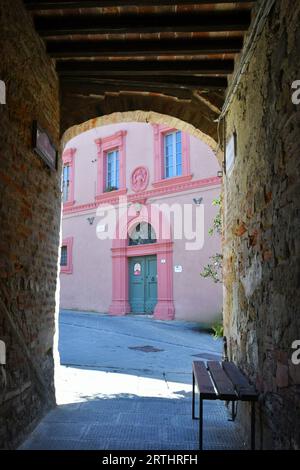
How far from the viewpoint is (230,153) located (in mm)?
4395

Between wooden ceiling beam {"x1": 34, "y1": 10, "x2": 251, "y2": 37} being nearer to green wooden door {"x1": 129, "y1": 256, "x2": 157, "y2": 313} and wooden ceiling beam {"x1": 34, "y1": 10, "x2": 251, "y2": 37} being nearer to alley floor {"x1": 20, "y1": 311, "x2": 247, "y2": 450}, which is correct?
alley floor {"x1": 20, "y1": 311, "x2": 247, "y2": 450}

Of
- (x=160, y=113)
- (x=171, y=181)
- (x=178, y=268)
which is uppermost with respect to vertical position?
(x=171, y=181)

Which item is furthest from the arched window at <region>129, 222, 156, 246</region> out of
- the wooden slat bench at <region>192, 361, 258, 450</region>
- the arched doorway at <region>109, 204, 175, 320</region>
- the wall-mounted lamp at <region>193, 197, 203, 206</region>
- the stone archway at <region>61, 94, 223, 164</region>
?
the wooden slat bench at <region>192, 361, 258, 450</region>

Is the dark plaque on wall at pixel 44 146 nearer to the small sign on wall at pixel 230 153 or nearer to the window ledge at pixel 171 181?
the small sign on wall at pixel 230 153

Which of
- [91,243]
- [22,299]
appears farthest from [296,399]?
[91,243]

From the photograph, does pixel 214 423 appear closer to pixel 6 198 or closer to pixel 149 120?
pixel 6 198

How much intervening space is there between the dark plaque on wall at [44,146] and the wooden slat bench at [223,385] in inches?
95.4

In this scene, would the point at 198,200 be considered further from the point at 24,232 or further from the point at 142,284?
the point at 24,232

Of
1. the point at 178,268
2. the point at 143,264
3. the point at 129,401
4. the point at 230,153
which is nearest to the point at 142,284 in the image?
the point at 143,264

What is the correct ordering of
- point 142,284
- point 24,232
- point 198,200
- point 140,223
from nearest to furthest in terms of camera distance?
1. point 24,232
2. point 198,200
3. point 142,284
4. point 140,223

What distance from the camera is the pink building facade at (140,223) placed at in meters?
12.2

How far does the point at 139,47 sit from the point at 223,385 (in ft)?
10.4

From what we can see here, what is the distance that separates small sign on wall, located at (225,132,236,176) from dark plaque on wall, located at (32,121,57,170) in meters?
1.83

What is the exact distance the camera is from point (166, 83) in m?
4.74
